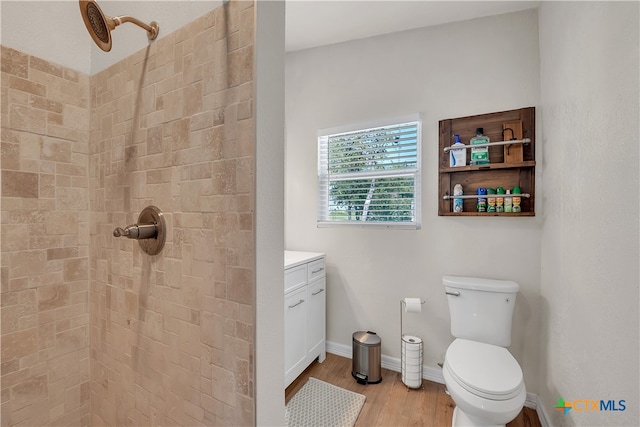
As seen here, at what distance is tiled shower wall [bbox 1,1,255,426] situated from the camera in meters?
0.64

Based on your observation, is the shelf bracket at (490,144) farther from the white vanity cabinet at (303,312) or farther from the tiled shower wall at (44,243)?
the tiled shower wall at (44,243)

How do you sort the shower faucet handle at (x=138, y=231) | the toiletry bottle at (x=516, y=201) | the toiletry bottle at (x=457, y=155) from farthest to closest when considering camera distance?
1. the toiletry bottle at (x=457, y=155)
2. the toiletry bottle at (x=516, y=201)
3. the shower faucet handle at (x=138, y=231)

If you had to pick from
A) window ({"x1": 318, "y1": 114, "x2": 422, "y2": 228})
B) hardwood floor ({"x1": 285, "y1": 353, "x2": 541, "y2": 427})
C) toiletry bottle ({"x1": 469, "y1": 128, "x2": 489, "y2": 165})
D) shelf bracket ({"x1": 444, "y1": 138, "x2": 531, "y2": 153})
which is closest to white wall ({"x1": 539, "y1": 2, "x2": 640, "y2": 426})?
shelf bracket ({"x1": 444, "y1": 138, "x2": 531, "y2": 153})

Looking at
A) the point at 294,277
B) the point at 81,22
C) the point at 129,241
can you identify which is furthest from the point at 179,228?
the point at 294,277

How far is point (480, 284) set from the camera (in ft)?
5.70

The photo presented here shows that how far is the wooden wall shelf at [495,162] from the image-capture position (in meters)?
1.76

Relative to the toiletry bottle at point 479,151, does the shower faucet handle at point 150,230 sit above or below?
below

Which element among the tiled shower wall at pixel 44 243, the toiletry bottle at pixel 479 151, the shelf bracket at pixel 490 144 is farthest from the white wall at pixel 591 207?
the tiled shower wall at pixel 44 243

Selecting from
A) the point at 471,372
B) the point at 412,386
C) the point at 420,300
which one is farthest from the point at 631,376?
the point at 412,386

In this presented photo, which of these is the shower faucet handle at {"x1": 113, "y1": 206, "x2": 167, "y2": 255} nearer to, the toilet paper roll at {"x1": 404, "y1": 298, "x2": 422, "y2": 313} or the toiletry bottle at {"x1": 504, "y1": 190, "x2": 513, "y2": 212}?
the toilet paper roll at {"x1": 404, "y1": 298, "x2": 422, "y2": 313}

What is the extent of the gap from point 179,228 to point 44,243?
606 mm

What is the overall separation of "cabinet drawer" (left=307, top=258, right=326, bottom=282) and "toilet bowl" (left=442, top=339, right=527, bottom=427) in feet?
3.39

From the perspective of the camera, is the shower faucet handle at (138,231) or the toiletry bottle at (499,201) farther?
the toiletry bottle at (499,201)

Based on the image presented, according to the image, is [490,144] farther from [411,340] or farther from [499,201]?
[411,340]
